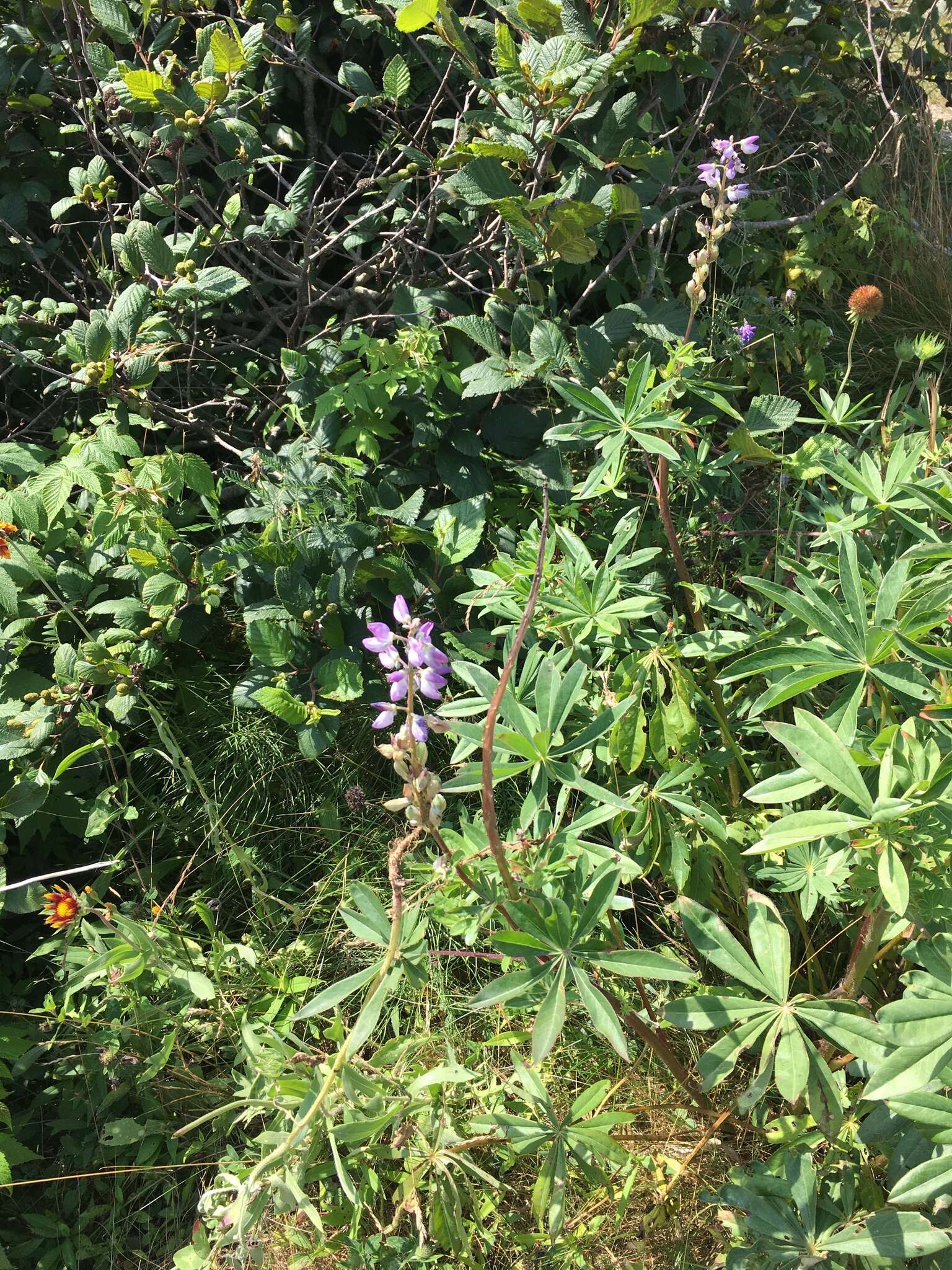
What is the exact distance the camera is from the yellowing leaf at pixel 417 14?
1757 millimetres

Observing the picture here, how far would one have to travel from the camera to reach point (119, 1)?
2.06 m

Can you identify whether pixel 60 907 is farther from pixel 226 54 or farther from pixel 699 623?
pixel 226 54

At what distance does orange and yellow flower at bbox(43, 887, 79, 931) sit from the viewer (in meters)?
1.65

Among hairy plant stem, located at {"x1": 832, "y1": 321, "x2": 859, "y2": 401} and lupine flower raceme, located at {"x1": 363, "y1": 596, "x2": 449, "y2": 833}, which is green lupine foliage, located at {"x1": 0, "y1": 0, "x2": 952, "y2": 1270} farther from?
hairy plant stem, located at {"x1": 832, "y1": 321, "x2": 859, "y2": 401}

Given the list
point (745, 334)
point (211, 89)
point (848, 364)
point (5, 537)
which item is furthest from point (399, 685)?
point (745, 334)

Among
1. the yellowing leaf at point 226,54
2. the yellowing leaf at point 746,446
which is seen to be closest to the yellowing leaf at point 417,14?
the yellowing leaf at point 226,54

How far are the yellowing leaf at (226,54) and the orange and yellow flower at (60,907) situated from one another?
1643 millimetres

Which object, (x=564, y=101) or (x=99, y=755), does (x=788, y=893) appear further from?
(x=564, y=101)

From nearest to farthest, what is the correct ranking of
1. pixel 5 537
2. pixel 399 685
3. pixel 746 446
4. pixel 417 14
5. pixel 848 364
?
pixel 399 685, pixel 417 14, pixel 5 537, pixel 746 446, pixel 848 364

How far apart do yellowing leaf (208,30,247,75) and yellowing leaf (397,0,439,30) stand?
0.36m

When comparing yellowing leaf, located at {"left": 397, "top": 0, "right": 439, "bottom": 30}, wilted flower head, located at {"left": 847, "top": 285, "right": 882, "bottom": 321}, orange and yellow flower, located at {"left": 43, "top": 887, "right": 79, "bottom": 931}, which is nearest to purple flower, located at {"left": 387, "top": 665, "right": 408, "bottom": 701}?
orange and yellow flower, located at {"left": 43, "top": 887, "right": 79, "bottom": 931}

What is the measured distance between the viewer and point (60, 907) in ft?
5.40

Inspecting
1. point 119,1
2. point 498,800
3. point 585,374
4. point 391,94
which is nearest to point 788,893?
point 498,800

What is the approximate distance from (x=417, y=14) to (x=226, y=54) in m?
0.42
